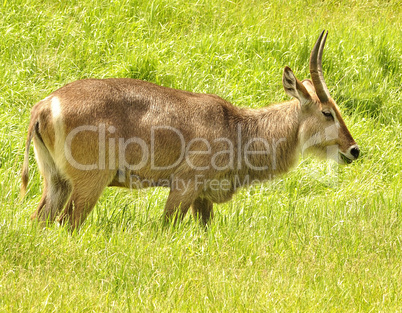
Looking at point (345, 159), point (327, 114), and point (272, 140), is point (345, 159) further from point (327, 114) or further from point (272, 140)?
point (272, 140)

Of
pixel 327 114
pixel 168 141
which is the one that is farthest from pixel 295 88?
pixel 168 141

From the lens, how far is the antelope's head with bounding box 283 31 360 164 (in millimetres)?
5371

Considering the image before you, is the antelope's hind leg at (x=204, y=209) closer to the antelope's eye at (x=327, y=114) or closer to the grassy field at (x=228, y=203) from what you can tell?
the grassy field at (x=228, y=203)

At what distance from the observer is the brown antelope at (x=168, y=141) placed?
4.71 meters

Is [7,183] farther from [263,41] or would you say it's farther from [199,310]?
[263,41]

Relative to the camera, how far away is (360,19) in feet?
30.7

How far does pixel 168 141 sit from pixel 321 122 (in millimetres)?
1357

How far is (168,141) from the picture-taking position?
502 cm

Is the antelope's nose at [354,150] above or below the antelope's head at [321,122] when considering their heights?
below

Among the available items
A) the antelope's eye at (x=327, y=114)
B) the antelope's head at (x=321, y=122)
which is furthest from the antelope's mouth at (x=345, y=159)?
the antelope's eye at (x=327, y=114)

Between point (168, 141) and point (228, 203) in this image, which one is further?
point (228, 203)

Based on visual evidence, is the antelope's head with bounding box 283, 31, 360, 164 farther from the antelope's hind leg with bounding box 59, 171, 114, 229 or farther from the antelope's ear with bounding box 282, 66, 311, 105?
the antelope's hind leg with bounding box 59, 171, 114, 229

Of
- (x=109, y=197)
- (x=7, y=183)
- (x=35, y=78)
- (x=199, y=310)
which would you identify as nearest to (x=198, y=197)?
(x=109, y=197)

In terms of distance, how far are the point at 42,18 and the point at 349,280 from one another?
5506 millimetres
